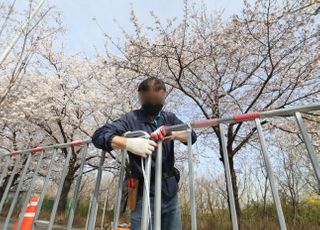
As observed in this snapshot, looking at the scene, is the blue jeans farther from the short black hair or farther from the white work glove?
the short black hair

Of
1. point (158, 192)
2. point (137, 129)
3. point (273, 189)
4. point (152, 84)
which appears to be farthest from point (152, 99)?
point (273, 189)

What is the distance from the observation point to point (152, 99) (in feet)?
6.77

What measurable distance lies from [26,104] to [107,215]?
6318 millimetres

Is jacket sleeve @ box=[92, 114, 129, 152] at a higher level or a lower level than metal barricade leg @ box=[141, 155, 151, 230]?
higher

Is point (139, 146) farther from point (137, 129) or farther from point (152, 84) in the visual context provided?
point (152, 84)

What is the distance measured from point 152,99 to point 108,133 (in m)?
0.42

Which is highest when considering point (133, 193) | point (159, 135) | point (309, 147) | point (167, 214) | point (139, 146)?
point (159, 135)

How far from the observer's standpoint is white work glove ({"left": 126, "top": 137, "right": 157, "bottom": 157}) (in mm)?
1806

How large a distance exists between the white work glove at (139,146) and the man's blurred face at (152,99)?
13.4 inches

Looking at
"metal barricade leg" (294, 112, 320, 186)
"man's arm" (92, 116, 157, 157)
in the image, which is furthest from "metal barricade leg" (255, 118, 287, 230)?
"man's arm" (92, 116, 157, 157)

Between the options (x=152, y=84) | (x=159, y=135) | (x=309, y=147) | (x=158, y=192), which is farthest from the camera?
(x=152, y=84)

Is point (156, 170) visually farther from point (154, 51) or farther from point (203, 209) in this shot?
point (203, 209)

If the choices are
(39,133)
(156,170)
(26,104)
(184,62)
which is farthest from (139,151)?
(39,133)

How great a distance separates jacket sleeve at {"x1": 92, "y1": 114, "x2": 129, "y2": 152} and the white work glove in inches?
6.1
